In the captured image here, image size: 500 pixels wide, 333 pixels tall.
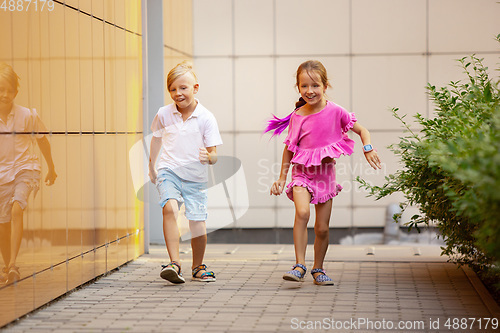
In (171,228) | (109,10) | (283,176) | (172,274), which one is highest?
(109,10)

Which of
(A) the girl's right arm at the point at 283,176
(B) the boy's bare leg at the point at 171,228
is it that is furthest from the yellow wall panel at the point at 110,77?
(A) the girl's right arm at the point at 283,176

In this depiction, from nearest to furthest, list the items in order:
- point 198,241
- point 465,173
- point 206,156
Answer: point 465,173 < point 206,156 < point 198,241

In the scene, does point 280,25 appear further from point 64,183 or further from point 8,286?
point 8,286

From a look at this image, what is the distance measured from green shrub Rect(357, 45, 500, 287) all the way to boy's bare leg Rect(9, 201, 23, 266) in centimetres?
257

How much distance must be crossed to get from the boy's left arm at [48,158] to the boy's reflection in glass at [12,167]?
0.20 m

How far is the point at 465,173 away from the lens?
375 centimetres

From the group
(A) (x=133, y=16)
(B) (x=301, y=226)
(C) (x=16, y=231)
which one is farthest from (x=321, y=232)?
(A) (x=133, y=16)

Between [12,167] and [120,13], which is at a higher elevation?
[120,13]

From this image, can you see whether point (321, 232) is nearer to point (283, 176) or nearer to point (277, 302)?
point (283, 176)

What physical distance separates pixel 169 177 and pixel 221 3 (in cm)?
447

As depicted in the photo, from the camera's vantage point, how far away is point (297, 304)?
559 cm

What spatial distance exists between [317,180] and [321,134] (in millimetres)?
369

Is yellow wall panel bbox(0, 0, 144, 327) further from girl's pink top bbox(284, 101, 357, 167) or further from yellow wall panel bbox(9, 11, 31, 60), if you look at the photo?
girl's pink top bbox(284, 101, 357, 167)

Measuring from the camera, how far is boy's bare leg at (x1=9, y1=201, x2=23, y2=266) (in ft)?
16.5
